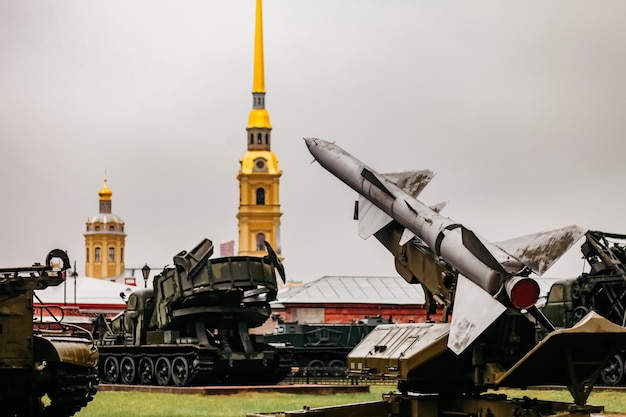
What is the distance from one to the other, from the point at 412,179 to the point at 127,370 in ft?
42.0

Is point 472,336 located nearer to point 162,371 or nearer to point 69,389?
point 69,389

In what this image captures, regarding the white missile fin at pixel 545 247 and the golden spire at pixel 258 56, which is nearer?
the white missile fin at pixel 545 247

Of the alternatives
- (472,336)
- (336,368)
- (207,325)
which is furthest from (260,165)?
(472,336)

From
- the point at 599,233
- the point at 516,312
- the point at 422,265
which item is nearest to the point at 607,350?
the point at 516,312

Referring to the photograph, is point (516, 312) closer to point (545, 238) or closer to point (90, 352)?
point (545, 238)

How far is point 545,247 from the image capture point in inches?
575

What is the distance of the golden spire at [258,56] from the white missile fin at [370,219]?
221ft

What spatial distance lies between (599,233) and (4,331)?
13.6m

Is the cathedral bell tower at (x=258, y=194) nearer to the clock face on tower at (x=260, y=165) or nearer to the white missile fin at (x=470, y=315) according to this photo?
the clock face on tower at (x=260, y=165)

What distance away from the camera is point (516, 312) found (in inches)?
565

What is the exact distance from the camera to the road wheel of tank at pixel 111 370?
28.6 meters

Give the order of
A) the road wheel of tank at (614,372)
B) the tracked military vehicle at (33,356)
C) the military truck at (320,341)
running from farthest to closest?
the military truck at (320,341)
the road wheel of tank at (614,372)
the tracked military vehicle at (33,356)

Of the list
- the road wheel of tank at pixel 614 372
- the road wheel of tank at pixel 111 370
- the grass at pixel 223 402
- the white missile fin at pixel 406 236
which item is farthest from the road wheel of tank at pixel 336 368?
the white missile fin at pixel 406 236

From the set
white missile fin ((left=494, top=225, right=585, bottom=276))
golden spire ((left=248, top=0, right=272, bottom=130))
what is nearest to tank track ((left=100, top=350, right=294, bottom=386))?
white missile fin ((left=494, top=225, right=585, bottom=276))
